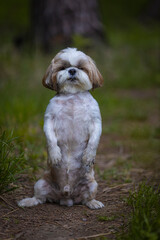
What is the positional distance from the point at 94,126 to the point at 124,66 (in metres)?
8.00

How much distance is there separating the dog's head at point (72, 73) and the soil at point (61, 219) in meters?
1.14

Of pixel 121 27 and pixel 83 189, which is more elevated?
pixel 121 27

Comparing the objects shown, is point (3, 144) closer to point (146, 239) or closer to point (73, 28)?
point (146, 239)

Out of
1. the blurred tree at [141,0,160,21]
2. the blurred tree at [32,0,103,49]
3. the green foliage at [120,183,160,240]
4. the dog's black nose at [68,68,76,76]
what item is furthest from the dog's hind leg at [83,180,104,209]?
the blurred tree at [141,0,160,21]

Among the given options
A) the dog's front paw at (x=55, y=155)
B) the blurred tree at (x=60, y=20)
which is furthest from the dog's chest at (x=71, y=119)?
the blurred tree at (x=60, y=20)

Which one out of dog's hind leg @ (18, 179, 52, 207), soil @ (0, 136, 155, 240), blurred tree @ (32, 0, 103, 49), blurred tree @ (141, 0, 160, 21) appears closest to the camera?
soil @ (0, 136, 155, 240)

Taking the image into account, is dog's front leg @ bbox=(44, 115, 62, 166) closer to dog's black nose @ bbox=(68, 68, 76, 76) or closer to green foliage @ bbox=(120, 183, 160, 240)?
dog's black nose @ bbox=(68, 68, 76, 76)

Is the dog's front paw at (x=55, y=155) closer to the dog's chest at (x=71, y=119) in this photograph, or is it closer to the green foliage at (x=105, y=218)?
the dog's chest at (x=71, y=119)

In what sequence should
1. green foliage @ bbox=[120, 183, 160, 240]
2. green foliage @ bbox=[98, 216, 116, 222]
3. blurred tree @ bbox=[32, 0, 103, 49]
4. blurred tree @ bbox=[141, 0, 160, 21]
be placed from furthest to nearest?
blurred tree @ bbox=[141, 0, 160, 21] < blurred tree @ bbox=[32, 0, 103, 49] < green foliage @ bbox=[98, 216, 116, 222] < green foliage @ bbox=[120, 183, 160, 240]

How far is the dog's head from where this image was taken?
3.07 metres

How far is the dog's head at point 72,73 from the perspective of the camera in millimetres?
3070

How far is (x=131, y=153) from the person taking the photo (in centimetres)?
499

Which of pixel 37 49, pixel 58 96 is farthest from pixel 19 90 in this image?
pixel 58 96

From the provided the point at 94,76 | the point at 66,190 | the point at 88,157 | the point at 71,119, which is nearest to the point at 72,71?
the point at 94,76
